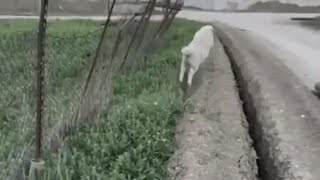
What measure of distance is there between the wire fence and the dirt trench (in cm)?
85

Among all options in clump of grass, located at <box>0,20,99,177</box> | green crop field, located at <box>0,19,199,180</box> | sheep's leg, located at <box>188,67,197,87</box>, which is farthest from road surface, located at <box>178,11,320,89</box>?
clump of grass, located at <box>0,20,99,177</box>

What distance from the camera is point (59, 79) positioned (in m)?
8.39

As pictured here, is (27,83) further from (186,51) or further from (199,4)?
(199,4)

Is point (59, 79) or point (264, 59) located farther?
Answer: point (264, 59)

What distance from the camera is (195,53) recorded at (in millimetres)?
8727

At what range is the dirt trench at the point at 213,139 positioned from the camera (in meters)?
5.44

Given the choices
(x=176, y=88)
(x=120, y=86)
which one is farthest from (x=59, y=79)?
(x=176, y=88)

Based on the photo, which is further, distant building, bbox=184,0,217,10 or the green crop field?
distant building, bbox=184,0,217,10

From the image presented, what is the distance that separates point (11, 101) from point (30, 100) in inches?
29.9

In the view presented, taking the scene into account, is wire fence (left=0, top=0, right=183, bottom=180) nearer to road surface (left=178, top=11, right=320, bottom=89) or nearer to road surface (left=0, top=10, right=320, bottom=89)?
road surface (left=0, top=10, right=320, bottom=89)

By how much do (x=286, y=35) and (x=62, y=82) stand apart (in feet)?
30.4

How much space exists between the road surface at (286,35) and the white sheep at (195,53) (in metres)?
1.14

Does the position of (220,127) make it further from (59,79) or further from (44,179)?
(59,79)

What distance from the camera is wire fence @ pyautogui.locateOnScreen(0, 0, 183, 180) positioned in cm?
601
